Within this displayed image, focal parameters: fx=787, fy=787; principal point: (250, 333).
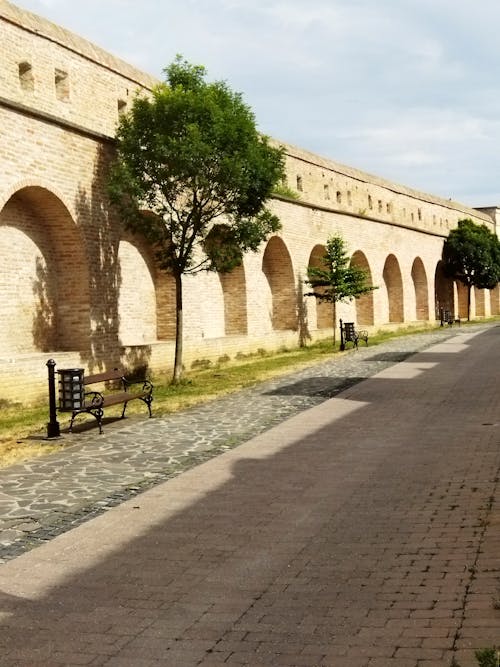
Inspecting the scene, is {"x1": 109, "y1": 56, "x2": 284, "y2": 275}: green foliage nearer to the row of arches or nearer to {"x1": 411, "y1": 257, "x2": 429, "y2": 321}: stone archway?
the row of arches

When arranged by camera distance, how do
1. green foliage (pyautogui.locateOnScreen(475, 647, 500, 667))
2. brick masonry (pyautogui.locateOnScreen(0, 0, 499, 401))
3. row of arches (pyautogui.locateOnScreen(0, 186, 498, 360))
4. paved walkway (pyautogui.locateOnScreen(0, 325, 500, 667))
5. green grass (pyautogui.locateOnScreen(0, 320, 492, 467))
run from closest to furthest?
green foliage (pyautogui.locateOnScreen(475, 647, 500, 667))
paved walkway (pyautogui.locateOnScreen(0, 325, 500, 667))
green grass (pyautogui.locateOnScreen(0, 320, 492, 467))
brick masonry (pyautogui.locateOnScreen(0, 0, 499, 401))
row of arches (pyautogui.locateOnScreen(0, 186, 498, 360))

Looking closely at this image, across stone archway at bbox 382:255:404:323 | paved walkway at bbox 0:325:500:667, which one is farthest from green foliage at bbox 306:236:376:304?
A: paved walkway at bbox 0:325:500:667

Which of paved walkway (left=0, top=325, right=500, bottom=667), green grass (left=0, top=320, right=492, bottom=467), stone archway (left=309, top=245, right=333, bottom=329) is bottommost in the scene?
paved walkway (left=0, top=325, right=500, bottom=667)

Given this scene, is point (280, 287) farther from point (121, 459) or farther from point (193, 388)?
point (121, 459)

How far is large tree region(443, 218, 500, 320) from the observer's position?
43531mm

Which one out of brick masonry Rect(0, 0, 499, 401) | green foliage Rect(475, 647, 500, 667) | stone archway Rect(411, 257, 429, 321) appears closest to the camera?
green foliage Rect(475, 647, 500, 667)

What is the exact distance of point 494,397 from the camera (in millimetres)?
12141

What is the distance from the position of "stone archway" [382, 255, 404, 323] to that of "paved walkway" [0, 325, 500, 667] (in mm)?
27833

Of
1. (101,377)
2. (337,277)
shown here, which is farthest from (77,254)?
(337,277)

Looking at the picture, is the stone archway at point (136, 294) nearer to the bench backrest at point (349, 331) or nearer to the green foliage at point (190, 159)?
the green foliage at point (190, 159)

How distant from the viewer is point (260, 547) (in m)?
5.28

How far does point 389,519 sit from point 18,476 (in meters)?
3.83

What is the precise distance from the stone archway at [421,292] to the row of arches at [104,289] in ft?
50.5

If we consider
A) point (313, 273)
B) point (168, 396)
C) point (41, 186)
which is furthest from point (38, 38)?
point (313, 273)
